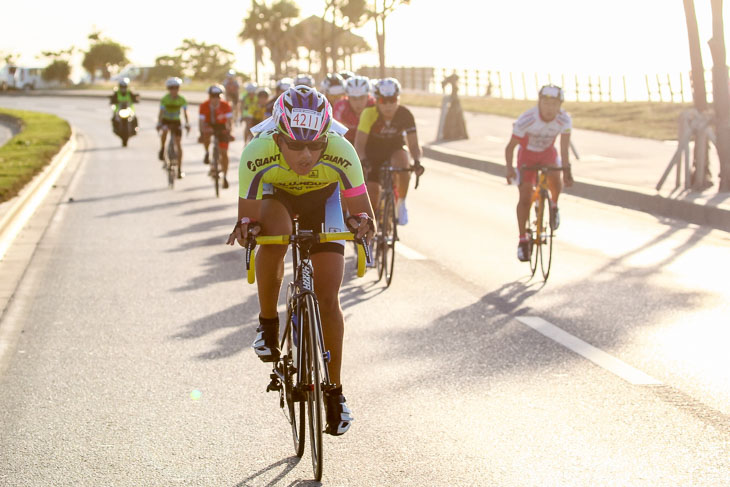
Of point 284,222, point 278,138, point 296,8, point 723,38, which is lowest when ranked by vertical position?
point 284,222

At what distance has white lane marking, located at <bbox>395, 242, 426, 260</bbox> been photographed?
39.1 ft

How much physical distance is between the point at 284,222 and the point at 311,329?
0.98 metres

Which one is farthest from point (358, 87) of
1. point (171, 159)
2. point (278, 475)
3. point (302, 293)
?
point (171, 159)

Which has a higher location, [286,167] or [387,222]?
[286,167]

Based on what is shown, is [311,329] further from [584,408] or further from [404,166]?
[404,166]

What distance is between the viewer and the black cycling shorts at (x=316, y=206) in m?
5.74

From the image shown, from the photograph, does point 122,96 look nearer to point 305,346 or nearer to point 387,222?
point 387,222

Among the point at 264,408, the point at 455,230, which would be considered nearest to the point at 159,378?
the point at 264,408

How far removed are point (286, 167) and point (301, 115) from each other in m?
0.50

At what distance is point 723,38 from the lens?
57.8 ft

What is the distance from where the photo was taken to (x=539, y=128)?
34.6 ft

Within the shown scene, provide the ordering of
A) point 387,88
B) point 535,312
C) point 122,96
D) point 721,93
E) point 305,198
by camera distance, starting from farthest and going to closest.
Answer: point 122,96, point 721,93, point 387,88, point 535,312, point 305,198

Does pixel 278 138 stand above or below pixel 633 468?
→ above

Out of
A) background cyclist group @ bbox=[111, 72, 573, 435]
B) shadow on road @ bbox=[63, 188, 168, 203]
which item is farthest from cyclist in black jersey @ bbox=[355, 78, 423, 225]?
shadow on road @ bbox=[63, 188, 168, 203]
